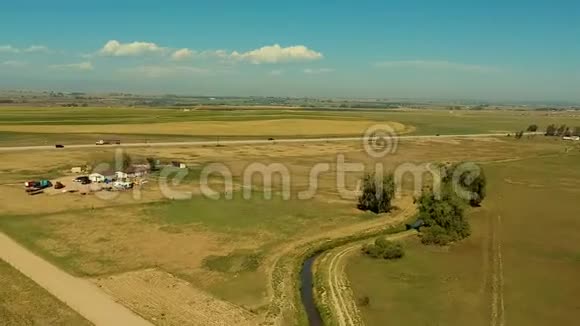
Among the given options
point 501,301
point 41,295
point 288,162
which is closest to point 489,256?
point 501,301

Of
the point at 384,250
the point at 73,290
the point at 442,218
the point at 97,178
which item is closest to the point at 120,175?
the point at 97,178

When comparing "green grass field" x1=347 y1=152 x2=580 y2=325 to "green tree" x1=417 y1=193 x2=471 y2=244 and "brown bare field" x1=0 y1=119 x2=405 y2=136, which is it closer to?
"green tree" x1=417 y1=193 x2=471 y2=244

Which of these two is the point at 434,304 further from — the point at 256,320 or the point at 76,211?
the point at 76,211

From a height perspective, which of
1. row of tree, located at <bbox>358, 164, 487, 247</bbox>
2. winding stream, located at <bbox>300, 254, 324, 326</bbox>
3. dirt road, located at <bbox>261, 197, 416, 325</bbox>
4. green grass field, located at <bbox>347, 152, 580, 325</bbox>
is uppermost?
row of tree, located at <bbox>358, 164, 487, 247</bbox>

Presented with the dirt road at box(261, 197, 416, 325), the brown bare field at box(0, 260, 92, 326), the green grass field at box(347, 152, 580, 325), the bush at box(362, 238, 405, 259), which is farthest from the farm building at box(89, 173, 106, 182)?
the green grass field at box(347, 152, 580, 325)

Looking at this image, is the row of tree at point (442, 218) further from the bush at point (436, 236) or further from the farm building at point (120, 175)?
the farm building at point (120, 175)

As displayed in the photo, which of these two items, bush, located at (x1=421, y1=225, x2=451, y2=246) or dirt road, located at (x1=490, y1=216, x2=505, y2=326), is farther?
bush, located at (x1=421, y1=225, x2=451, y2=246)
